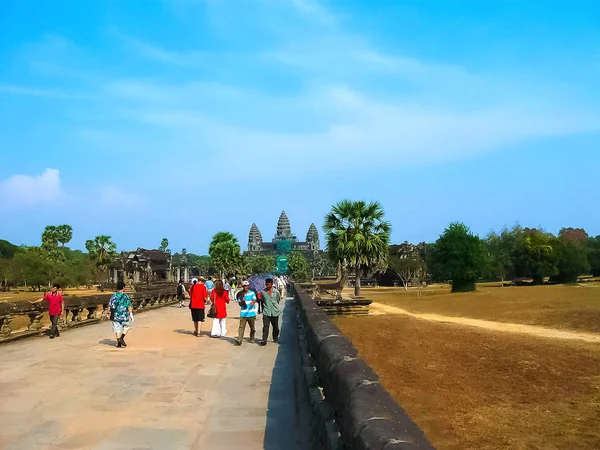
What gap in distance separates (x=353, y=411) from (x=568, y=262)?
79.6 metres

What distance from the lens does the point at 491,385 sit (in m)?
12.9

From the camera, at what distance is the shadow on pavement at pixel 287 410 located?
5996mm

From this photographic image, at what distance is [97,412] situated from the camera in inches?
283

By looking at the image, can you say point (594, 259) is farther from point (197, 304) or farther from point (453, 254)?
point (197, 304)

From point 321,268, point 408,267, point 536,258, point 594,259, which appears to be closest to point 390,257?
point 408,267

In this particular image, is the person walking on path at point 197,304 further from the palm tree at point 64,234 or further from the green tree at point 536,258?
the palm tree at point 64,234

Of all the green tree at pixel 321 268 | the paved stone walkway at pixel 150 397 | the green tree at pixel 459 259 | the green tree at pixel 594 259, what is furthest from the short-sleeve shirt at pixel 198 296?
the green tree at pixel 321 268

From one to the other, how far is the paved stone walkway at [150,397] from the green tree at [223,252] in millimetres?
77015

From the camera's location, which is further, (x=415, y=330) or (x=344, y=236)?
(x=344, y=236)

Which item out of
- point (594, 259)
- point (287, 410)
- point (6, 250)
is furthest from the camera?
point (6, 250)

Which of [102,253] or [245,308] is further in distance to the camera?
[102,253]

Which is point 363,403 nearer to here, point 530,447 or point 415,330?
point 530,447

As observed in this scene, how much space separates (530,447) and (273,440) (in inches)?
176

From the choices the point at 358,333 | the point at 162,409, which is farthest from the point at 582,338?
the point at 162,409
